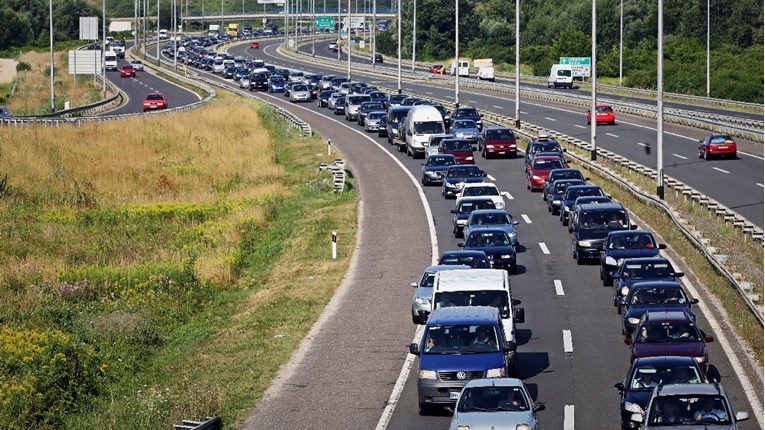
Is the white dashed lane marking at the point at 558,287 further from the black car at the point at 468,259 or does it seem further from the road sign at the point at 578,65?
the road sign at the point at 578,65

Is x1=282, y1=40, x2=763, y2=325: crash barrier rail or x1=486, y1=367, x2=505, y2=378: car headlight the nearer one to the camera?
x1=486, y1=367, x2=505, y2=378: car headlight

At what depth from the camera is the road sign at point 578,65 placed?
451ft

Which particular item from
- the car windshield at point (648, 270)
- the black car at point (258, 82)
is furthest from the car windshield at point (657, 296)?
the black car at point (258, 82)

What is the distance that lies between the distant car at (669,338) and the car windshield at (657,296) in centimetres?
324

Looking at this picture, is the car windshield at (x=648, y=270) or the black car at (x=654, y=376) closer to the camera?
the black car at (x=654, y=376)

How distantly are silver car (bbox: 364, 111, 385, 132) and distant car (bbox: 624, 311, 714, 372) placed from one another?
2241 inches

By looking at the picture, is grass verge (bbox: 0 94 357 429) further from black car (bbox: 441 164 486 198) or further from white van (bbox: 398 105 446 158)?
white van (bbox: 398 105 446 158)

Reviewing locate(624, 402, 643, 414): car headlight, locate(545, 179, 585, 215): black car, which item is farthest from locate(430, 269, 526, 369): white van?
locate(545, 179, 585, 215): black car

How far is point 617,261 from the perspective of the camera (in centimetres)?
3747

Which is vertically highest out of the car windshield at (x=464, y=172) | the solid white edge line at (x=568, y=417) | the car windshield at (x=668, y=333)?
the car windshield at (x=464, y=172)

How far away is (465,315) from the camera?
26172 mm

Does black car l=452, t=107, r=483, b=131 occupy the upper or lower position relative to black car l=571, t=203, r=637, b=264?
upper

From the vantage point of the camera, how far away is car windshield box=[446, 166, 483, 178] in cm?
5631

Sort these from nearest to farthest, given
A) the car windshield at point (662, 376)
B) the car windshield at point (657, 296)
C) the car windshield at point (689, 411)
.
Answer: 1. the car windshield at point (689, 411)
2. the car windshield at point (662, 376)
3. the car windshield at point (657, 296)
